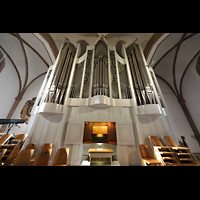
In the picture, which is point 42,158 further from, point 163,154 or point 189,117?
point 189,117

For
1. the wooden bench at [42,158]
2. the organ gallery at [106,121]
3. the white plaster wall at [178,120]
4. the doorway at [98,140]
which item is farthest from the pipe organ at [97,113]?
the white plaster wall at [178,120]

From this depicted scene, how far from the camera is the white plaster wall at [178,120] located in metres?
6.05

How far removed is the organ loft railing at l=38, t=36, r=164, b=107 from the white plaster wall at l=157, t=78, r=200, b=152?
115 inches

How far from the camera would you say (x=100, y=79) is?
480 cm

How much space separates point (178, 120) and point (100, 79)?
709 cm

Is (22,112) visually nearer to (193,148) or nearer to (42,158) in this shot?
(42,158)

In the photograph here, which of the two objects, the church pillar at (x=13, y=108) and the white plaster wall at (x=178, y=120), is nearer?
the white plaster wall at (x=178, y=120)

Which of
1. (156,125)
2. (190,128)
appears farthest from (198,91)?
(156,125)

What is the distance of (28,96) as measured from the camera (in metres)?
8.03

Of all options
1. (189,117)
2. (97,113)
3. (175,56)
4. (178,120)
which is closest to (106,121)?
(97,113)

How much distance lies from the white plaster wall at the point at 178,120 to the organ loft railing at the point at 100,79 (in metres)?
2.91

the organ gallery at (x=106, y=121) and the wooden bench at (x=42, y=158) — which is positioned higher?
the organ gallery at (x=106, y=121)

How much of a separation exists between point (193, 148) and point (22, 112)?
12.8 meters

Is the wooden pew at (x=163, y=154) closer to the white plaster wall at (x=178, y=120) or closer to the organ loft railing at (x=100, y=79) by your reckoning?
Answer: the organ loft railing at (x=100, y=79)
